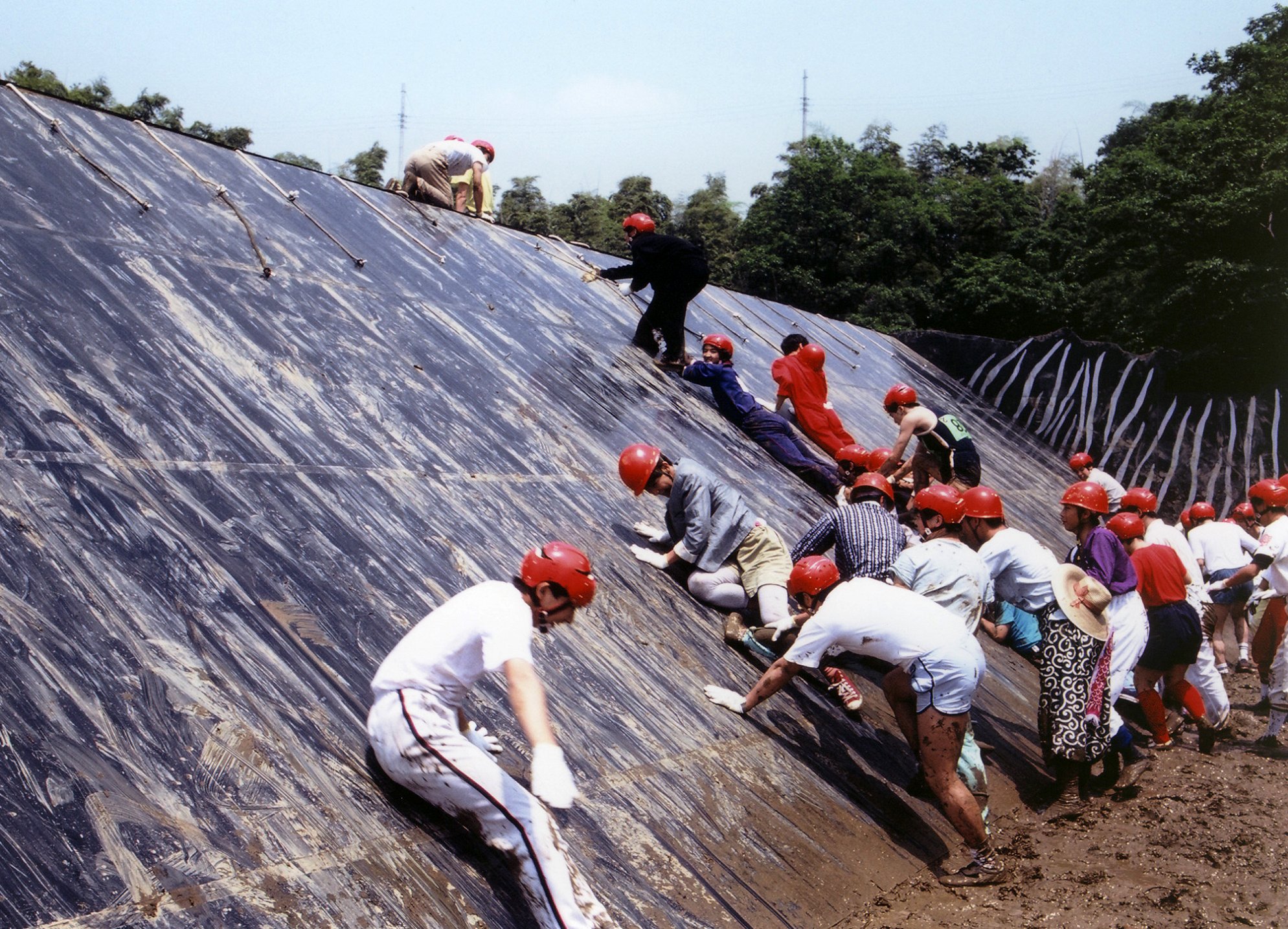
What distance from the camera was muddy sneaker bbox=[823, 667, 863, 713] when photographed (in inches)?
221

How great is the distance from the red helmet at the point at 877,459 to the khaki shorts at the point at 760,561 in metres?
2.00

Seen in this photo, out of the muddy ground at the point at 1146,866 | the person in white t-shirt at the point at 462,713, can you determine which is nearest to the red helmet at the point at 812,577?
the muddy ground at the point at 1146,866

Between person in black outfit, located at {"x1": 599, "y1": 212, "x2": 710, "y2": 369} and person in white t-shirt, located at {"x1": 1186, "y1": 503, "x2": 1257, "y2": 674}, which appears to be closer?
person in black outfit, located at {"x1": 599, "y1": 212, "x2": 710, "y2": 369}

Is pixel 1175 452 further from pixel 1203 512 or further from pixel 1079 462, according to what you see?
pixel 1203 512

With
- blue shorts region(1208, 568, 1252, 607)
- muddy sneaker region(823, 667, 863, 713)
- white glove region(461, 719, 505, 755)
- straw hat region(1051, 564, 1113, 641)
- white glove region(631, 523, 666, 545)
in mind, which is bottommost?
white glove region(461, 719, 505, 755)

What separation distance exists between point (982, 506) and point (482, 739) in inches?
134

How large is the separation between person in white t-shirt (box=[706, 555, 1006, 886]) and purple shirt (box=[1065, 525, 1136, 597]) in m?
1.86

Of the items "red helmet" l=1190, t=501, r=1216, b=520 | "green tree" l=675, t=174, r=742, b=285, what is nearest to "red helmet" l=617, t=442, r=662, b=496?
"red helmet" l=1190, t=501, r=1216, b=520

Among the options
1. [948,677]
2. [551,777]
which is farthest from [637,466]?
[551,777]

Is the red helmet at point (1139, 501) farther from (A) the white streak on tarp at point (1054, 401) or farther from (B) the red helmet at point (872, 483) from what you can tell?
(A) the white streak on tarp at point (1054, 401)

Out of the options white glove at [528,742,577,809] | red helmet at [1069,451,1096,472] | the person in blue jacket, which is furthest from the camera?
red helmet at [1069,451,1096,472]

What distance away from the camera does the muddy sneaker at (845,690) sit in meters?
5.60

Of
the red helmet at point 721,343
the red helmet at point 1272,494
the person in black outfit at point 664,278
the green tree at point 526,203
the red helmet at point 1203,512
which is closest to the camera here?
the red helmet at point 1272,494

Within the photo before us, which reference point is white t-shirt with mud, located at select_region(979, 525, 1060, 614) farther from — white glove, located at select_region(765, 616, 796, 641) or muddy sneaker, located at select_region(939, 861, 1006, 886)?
muddy sneaker, located at select_region(939, 861, 1006, 886)
